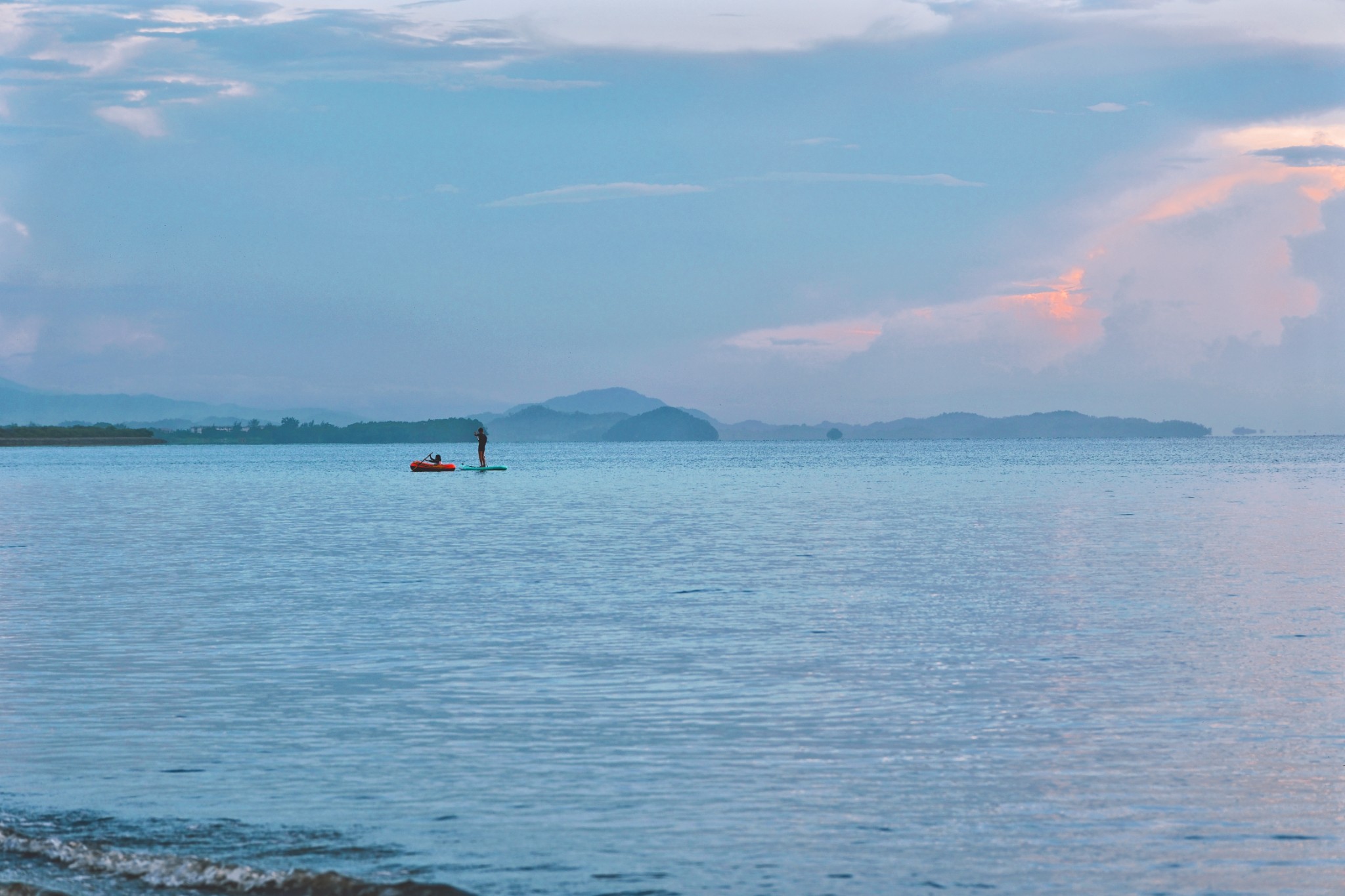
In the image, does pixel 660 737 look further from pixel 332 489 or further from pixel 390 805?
pixel 332 489

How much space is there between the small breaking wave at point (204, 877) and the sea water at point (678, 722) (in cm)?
3

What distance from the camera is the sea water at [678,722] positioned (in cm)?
1068

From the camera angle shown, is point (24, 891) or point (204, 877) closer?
point (24, 891)

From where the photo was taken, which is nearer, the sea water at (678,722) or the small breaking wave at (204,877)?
the small breaking wave at (204,877)

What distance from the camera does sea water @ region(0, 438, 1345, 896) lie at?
10680 millimetres

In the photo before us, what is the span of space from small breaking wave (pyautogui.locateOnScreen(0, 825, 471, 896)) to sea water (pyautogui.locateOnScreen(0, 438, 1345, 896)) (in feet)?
0.10

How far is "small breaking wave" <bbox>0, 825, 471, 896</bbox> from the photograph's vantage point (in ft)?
33.1

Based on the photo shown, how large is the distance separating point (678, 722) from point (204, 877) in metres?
6.28

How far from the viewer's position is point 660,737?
1470 centimetres

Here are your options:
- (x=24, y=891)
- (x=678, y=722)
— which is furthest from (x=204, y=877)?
(x=678, y=722)

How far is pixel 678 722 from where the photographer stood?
1549 cm

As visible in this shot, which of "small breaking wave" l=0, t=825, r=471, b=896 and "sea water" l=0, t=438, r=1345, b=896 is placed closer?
"small breaking wave" l=0, t=825, r=471, b=896

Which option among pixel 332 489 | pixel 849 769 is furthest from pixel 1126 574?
pixel 332 489

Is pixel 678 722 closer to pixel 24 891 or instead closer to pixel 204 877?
pixel 204 877
